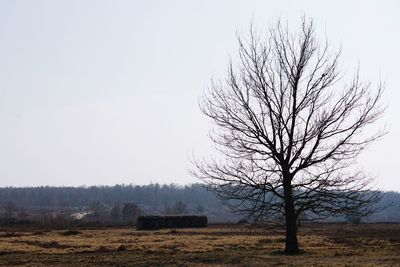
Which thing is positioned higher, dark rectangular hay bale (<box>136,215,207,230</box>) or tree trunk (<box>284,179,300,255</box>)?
dark rectangular hay bale (<box>136,215,207,230</box>)

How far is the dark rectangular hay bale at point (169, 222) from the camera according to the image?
69.4 meters

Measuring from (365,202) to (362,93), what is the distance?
4690mm

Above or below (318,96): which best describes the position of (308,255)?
below

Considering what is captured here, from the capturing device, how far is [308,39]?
26.6 metres

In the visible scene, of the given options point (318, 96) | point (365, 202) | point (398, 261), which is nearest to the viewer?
point (398, 261)

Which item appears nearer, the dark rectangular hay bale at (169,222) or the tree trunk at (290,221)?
the tree trunk at (290,221)

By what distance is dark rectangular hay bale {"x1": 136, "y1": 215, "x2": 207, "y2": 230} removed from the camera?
2734 inches

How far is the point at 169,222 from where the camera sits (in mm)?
72125

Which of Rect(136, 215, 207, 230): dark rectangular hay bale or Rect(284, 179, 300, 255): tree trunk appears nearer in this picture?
Rect(284, 179, 300, 255): tree trunk

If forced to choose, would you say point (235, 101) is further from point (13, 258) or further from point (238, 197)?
point (13, 258)

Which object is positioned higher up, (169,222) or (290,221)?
(169,222)

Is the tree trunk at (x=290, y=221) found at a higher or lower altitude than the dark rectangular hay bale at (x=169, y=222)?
lower

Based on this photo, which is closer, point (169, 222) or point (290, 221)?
point (290, 221)

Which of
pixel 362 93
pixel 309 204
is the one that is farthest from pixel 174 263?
pixel 362 93
